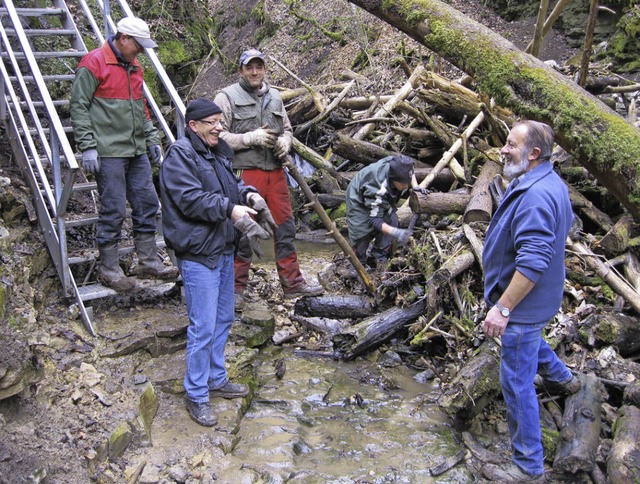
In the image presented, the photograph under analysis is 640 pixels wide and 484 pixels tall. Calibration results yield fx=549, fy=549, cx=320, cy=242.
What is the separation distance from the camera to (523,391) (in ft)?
11.7

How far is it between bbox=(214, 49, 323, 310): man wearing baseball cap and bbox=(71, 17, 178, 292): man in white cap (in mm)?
831

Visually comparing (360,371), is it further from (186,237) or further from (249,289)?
(186,237)

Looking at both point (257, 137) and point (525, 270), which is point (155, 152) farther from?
point (525, 270)

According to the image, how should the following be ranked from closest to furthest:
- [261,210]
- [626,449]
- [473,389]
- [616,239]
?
[626,449]
[261,210]
[473,389]
[616,239]

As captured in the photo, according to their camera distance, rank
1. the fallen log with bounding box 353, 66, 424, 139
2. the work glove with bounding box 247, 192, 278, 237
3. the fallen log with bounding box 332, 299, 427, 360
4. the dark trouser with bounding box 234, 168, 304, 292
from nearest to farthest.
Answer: the work glove with bounding box 247, 192, 278, 237 < the fallen log with bounding box 332, 299, 427, 360 < the dark trouser with bounding box 234, 168, 304, 292 < the fallen log with bounding box 353, 66, 424, 139

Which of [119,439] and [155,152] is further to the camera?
[155,152]

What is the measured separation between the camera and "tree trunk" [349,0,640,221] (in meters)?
4.28

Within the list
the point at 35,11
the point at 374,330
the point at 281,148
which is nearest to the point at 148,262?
the point at 281,148

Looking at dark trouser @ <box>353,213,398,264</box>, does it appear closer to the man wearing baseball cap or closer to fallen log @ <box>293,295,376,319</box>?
fallen log @ <box>293,295,376,319</box>

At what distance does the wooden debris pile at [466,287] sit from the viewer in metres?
4.24

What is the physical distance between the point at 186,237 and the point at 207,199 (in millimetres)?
316

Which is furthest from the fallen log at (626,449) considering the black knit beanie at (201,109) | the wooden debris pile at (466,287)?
the black knit beanie at (201,109)

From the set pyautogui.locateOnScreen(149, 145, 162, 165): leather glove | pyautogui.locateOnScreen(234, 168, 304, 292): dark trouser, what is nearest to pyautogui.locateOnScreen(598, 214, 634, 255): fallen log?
pyautogui.locateOnScreen(234, 168, 304, 292): dark trouser

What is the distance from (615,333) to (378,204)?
9.00 feet
